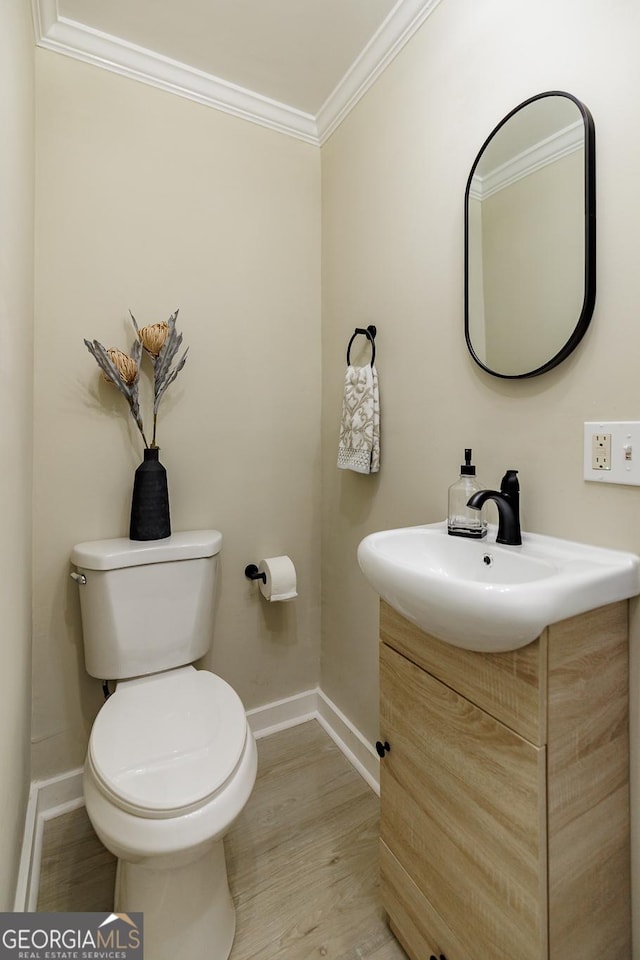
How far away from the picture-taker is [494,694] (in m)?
0.79

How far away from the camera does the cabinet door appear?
0.74m

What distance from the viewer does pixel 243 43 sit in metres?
1.47

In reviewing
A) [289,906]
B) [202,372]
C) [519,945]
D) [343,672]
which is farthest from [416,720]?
[202,372]

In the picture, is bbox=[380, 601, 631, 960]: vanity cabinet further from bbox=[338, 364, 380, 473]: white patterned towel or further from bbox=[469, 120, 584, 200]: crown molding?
bbox=[469, 120, 584, 200]: crown molding

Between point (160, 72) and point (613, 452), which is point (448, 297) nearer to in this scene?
point (613, 452)

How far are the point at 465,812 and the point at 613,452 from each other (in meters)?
0.76

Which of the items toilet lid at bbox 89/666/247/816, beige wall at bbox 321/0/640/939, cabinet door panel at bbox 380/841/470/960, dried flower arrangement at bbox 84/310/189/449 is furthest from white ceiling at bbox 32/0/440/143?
cabinet door panel at bbox 380/841/470/960

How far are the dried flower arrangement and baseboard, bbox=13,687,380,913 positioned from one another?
46.5 inches

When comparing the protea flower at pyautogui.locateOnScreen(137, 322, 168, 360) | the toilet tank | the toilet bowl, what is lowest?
the toilet bowl

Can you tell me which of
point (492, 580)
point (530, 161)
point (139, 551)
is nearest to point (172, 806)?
point (139, 551)

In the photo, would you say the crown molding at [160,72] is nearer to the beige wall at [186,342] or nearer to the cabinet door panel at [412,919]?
the beige wall at [186,342]

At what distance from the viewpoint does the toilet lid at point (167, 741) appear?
3.11ft

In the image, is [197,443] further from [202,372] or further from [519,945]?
→ [519,945]

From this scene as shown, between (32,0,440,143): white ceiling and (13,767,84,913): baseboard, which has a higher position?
(32,0,440,143): white ceiling
